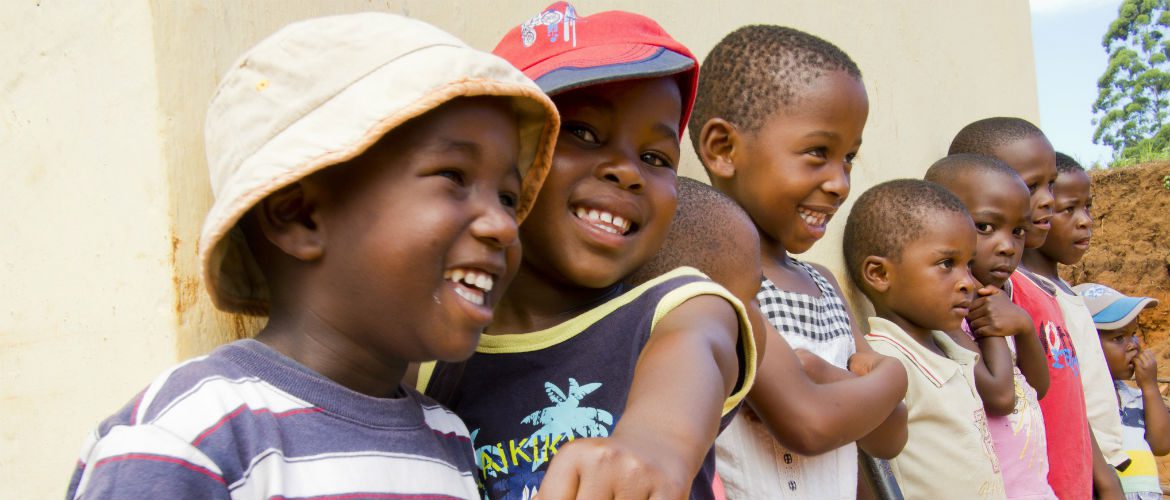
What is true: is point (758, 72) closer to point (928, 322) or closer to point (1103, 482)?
point (928, 322)

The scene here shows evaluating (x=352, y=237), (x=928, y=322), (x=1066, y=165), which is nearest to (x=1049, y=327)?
(x=1066, y=165)

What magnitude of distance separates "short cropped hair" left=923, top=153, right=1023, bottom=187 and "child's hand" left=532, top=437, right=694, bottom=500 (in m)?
2.92

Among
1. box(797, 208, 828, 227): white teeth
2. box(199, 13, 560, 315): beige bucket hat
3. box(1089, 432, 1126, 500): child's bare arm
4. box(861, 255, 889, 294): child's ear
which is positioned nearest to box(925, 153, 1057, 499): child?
box(861, 255, 889, 294): child's ear

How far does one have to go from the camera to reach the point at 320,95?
1221 mm

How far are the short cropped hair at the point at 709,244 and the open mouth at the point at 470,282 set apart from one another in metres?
0.59

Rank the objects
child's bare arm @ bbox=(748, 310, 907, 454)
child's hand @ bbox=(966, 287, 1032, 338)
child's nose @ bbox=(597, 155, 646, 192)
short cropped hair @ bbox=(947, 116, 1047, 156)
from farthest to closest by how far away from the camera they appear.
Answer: short cropped hair @ bbox=(947, 116, 1047, 156)
child's hand @ bbox=(966, 287, 1032, 338)
child's bare arm @ bbox=(748, 310, 907, 454)
child's nose @ bbox=(597, 155, 646, 192)

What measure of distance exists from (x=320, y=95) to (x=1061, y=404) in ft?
11.7

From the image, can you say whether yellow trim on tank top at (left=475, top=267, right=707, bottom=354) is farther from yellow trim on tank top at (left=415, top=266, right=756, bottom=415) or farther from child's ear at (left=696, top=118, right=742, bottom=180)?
child's ear at (left=696, top=118, right=742, bottom=180)

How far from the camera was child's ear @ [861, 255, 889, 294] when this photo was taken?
3082mm

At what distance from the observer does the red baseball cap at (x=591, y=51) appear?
159 centimetres

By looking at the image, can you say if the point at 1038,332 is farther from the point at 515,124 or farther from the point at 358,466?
the point at 358,466

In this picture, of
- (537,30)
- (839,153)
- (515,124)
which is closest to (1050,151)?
(839,153)

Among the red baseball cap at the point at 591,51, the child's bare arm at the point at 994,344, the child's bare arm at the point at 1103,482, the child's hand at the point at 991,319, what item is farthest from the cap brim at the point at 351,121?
the child's bare arm at the point at 1103,482

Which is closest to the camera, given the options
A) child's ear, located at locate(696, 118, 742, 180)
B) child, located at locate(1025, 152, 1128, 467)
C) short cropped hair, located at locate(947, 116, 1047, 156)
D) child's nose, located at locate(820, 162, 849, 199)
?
child's nose, located at locate(820, 162, 849, 199)
